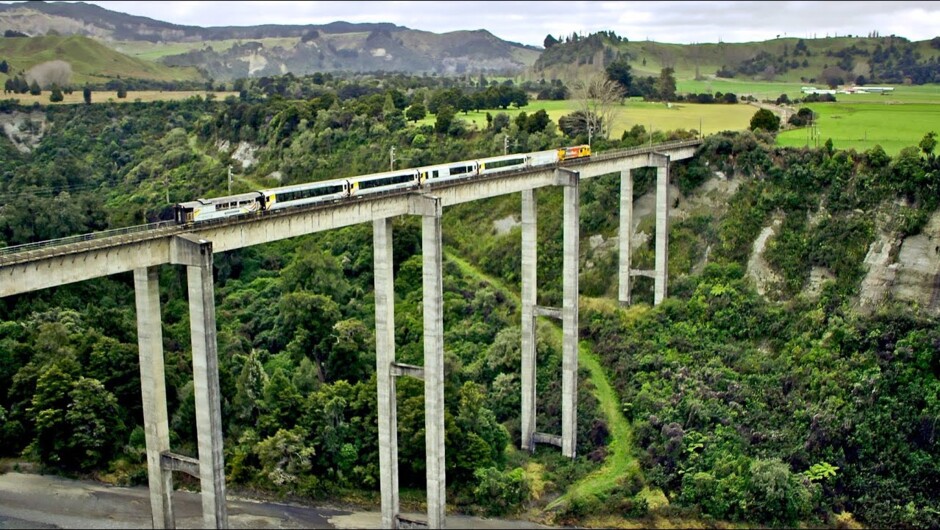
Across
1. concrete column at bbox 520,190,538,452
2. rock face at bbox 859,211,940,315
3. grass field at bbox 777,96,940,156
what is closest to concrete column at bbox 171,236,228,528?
concrete column at bbox 520,190,538,452

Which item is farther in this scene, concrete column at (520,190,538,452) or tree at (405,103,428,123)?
tree at (405,103,428,123)

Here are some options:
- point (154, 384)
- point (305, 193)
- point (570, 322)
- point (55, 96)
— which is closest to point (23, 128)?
point (55, 96)

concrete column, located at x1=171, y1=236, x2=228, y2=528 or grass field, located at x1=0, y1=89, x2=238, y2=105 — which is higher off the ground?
grass field, located at x1=0, y1=89, x2=238, y2=105

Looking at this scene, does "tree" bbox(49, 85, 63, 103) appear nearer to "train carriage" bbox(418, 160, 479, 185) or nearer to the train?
the train

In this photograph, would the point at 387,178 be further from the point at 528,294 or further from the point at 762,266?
the point at 762,266

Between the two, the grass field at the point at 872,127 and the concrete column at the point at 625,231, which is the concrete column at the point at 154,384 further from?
the grass field at the point at 872,127

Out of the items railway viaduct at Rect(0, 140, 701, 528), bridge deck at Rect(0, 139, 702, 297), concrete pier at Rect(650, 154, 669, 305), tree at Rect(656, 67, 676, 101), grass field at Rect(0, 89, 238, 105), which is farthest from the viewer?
tree at Rect(656, 67, 676, 101)

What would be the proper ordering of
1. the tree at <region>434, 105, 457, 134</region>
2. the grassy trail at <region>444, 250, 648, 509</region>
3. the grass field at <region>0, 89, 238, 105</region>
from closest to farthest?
1. the grassy trail at <region>444, 250, 648, 509</region>
2. the tree at <region>434, 105, 457, 134</region>
3. the grass field at <region>0, 89, 238, 105</region>
